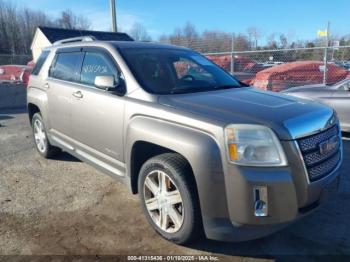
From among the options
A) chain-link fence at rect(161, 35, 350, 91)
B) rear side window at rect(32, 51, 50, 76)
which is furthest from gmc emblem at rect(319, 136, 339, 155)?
chain-link fence at rect(161, 35, 350, 91)

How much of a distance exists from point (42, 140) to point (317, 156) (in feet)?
14.7

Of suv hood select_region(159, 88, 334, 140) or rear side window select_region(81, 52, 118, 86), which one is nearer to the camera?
suv hood select_region(159, 88, 334, 140)

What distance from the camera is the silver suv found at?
265cm

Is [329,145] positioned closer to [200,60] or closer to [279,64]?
[200,60]

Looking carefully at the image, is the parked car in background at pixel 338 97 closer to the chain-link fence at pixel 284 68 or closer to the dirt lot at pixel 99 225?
the dirt lot at pixel 99 225

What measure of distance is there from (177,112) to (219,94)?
28.7 inches

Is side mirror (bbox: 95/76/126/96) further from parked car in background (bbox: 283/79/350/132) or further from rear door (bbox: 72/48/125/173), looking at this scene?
parked car in background (bbox: 283/79/350/132)

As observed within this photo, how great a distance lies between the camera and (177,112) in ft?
9.89

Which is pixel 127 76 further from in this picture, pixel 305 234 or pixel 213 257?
pixel 305 234

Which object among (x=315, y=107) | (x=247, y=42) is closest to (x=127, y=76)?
(x=315, y=107)

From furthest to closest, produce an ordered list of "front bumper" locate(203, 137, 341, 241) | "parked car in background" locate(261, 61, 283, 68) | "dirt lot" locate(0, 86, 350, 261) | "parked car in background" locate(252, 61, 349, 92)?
"parked car in background" locate(261, 61, 283, 68) → "parked car in background" locate(252, 61, 349, 92) → "dirt lot" locate(0, 86, 350, 261) → "front bumper" locate(203, 137, 341, 241)

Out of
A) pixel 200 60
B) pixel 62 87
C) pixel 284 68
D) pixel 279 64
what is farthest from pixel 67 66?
pixel 279 64

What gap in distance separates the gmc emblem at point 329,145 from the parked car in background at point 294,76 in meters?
8.62

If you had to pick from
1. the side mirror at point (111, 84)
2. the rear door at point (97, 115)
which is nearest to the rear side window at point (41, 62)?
the rear door at point (97, 115)
